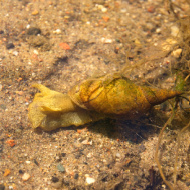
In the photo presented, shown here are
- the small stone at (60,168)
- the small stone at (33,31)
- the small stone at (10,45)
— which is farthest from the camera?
the small stone at (33,31)

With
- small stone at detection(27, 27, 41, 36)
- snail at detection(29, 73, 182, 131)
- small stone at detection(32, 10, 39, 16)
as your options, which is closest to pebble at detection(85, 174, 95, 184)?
snail at detection(29, 73, 182, 131)

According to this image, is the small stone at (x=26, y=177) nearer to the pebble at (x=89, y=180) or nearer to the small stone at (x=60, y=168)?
the small stone at (x=60, y=168)

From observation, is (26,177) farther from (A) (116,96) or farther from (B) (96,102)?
(A) (116,96)

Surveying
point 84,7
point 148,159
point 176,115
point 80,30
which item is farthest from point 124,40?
point 148,159

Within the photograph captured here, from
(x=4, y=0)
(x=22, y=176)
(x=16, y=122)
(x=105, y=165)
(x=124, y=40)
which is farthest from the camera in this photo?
(x=4, y=0)

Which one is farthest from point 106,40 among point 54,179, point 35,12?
point 54,179

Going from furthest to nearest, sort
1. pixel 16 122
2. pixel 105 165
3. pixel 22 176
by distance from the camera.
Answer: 1. pixel 16 122
2. pixel 105 165
3. pixel 22 176

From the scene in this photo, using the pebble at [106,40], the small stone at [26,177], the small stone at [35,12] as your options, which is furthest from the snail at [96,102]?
the small stone at [35,12]

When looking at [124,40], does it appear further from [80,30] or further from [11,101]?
[11,101]
